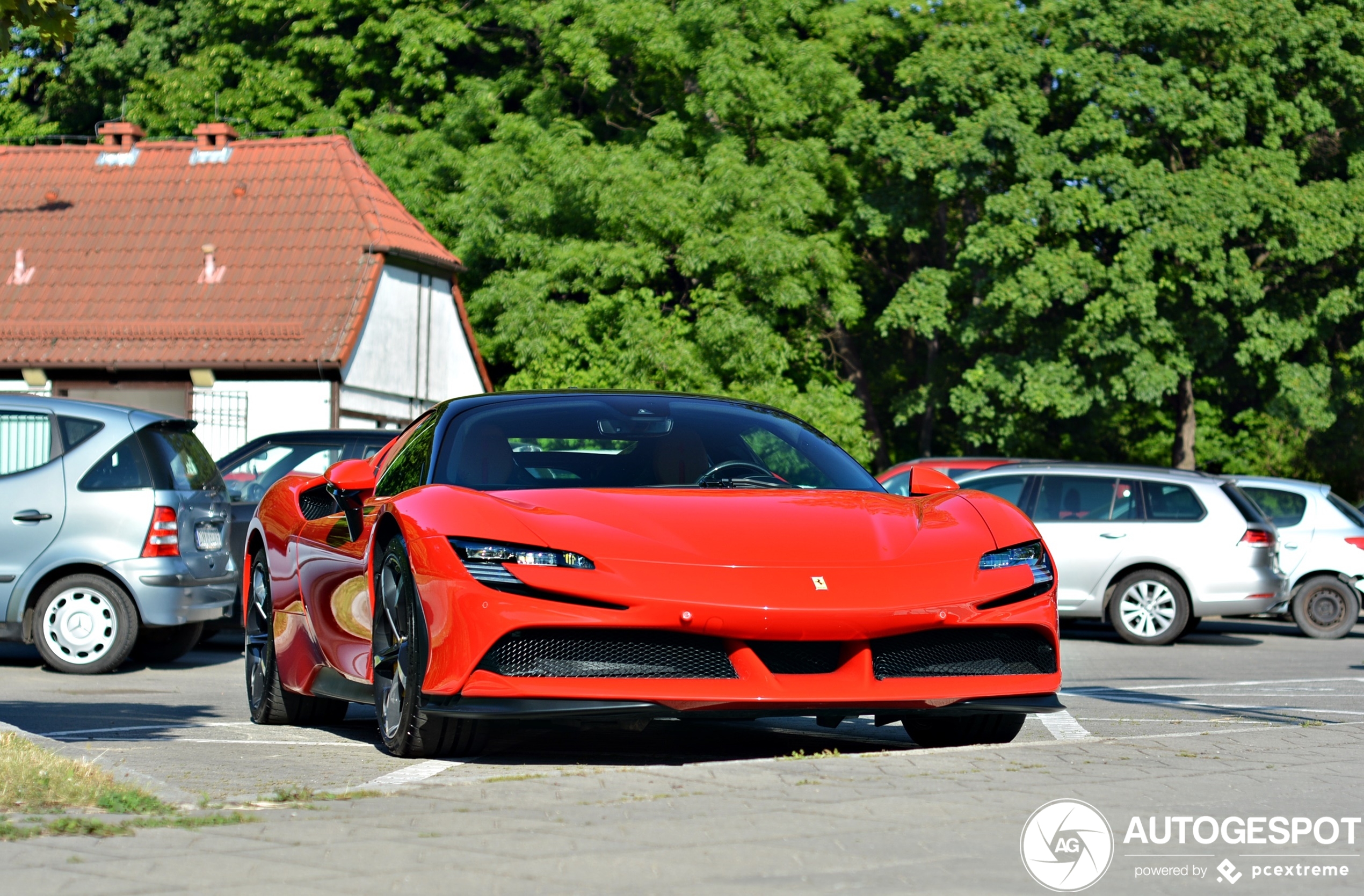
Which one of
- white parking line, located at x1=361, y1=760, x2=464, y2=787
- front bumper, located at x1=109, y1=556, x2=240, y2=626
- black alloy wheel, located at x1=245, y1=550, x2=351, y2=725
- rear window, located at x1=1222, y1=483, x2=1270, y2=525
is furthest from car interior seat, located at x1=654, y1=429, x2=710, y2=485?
rear window, located at x1=1222, y1=483, x2=1270, y2=525

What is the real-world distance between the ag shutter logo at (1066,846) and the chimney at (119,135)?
37.1m

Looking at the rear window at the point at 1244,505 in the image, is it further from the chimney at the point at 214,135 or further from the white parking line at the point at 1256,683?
the chimney at the point at 214,135

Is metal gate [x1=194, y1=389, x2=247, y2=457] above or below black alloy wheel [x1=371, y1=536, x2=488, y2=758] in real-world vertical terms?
above

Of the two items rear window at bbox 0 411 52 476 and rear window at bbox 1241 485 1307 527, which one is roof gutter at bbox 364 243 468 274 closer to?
rear window at bbox 1241 485 1307 527

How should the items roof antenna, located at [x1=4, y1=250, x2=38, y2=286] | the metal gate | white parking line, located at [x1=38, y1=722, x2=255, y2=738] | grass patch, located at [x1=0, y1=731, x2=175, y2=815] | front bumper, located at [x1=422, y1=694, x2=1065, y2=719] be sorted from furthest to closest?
roof antenna, located at [x1=4, y1=250, x2=38, y2=286]
the metal gate
white parking line, located at [x1=38, y1=722, x2=255, y2=738]
front bumper, located at [x1=422, y1=694, x2=1065, y2=719]
grass patch, located at [x1=0, y1=731, x2=175, y2=815]

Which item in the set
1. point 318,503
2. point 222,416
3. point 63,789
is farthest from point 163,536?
point 222,416

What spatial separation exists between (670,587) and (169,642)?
26.8ft

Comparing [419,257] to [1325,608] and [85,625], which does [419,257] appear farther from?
[85,625]

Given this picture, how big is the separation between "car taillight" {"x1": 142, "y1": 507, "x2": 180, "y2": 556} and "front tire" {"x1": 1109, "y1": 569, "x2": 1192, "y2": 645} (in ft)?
30.3

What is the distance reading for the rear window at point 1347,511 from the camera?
19.5m

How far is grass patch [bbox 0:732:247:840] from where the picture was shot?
477 centimetres

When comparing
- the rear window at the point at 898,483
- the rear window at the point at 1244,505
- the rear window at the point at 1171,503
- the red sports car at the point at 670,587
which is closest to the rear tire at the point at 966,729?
the red sports car at the point at 670,587

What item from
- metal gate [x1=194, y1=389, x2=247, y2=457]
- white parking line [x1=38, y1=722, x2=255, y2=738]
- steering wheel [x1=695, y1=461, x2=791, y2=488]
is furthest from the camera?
metal gate [x1=194, y1=389, x2=247, y2=457]

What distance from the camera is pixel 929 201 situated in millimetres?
37844
